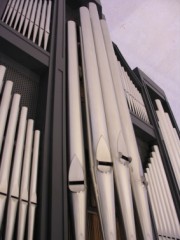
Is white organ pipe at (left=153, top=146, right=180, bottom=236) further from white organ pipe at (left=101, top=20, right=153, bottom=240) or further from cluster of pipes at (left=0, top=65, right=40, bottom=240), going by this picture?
cluster of pipes at (left=0, top=65, right=40, bottom=240)

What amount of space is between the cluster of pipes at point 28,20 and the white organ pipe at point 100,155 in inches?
22.2

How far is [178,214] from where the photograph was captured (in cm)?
321

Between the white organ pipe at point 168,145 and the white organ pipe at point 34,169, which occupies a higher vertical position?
the white organ pipe at point 168,145

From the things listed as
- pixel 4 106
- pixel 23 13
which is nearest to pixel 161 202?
pixel 4 106

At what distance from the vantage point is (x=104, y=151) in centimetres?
201

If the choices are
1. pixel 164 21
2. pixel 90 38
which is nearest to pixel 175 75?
pixel 164 21

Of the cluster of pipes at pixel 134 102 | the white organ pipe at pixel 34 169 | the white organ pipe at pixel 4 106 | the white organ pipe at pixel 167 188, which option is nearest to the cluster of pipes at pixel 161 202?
the white organ pipe at pixel 167 188

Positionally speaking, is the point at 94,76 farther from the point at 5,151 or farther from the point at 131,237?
the point at 131,237

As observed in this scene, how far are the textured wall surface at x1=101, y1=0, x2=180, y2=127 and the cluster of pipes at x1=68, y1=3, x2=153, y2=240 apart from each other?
3493 millimetres

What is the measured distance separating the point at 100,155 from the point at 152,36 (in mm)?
5675

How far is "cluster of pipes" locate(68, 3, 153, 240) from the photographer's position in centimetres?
173

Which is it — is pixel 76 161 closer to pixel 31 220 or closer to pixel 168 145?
pixel 31 220

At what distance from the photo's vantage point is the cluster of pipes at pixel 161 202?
9.52ft

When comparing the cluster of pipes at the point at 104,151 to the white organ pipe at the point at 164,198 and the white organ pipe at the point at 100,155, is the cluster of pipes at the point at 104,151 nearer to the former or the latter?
the white organ pipe at the point at 100,155
